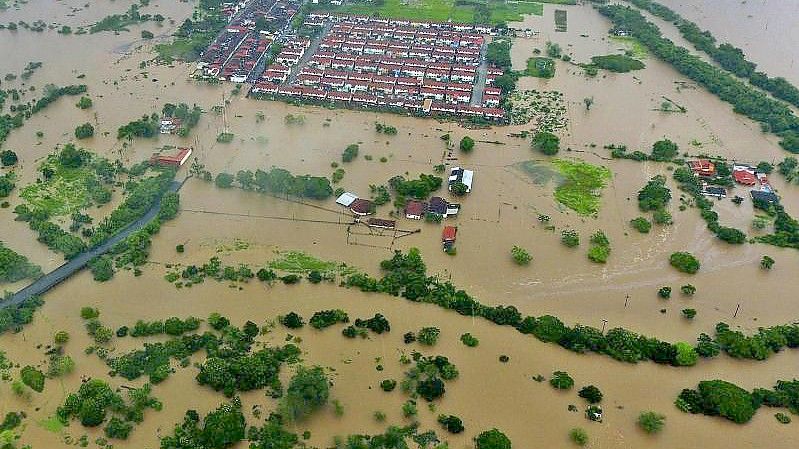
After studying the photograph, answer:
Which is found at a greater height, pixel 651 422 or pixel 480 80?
pixel 480 80

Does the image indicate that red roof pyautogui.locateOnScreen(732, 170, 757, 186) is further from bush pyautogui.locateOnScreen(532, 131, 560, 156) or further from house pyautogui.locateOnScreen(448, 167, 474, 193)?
house pyautogui.locateOnScreen(448, 167, 474, 193)

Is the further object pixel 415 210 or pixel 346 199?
pixel 346 199

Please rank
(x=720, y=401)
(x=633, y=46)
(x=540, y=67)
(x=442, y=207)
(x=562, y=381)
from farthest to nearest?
(x=633, y=46) < (x=540, y=67) < (x=442, y=207) < (x=562, y=381) < (x=720, y=401)

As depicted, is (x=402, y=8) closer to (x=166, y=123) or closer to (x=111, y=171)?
(x=166, y=123)

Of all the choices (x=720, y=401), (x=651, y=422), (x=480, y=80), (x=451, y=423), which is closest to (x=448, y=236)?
(x=451, y=423)

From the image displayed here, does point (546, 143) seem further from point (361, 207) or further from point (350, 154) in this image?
point (361, 207)

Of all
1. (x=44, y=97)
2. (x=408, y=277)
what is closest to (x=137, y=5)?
(x=44, y=97)

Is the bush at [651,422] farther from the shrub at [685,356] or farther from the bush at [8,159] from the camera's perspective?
the bush at [8,159]
